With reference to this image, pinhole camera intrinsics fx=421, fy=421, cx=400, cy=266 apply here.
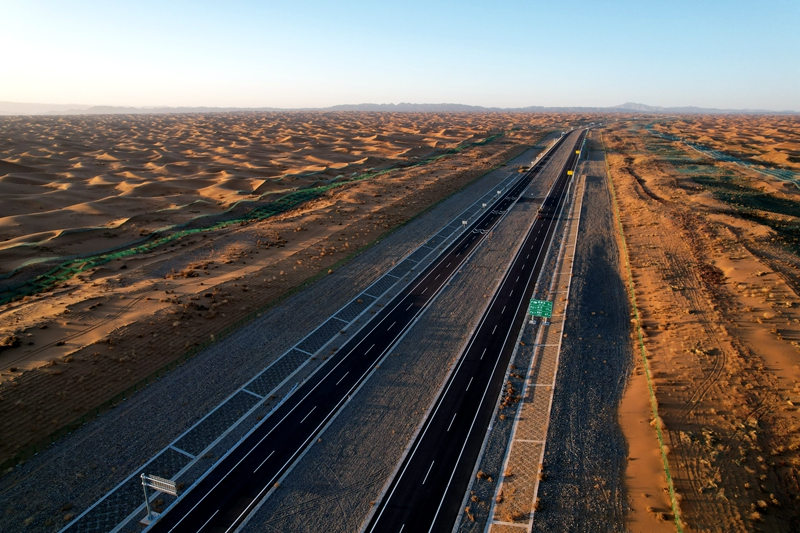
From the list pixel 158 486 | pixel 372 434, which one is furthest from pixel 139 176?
pixel 372 434

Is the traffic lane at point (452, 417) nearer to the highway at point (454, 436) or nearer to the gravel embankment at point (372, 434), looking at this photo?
the highway at point (454, 436)

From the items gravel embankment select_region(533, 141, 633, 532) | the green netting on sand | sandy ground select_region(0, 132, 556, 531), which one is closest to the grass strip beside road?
gravel embankment select_region(533, 141, 633, 532)

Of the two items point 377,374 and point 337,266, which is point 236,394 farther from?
Answer: point 337,266

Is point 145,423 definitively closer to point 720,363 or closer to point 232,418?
point 232,418

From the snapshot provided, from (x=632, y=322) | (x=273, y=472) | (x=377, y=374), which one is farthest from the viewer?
(x=632, y=322)

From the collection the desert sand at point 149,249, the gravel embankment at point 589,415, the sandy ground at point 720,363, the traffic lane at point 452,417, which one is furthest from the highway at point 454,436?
the desert sand at point 149,249

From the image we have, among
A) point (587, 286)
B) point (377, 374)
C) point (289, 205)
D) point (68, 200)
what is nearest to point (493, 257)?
point (587, 286)
